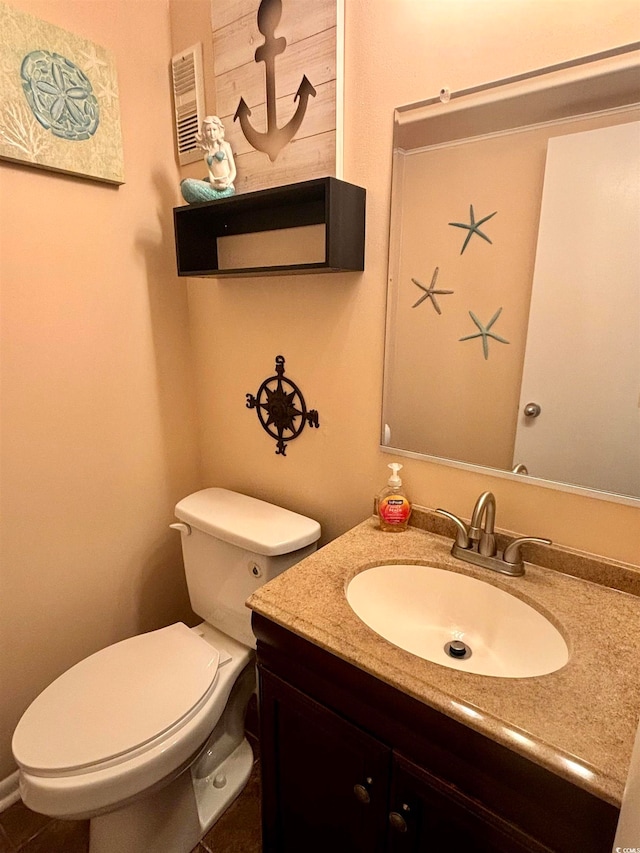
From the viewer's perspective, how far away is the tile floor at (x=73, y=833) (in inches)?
49.4

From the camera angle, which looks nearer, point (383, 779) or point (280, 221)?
point (383, 779)

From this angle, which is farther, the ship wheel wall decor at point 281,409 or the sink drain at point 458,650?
the ship wheel wall decor at point 281,409

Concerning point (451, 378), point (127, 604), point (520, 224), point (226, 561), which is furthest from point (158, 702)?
point (520, 224)

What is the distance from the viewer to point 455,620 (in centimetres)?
98

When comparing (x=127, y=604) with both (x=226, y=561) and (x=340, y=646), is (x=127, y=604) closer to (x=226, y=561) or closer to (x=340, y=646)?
(x=226, y=561)

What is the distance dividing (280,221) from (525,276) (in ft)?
2.21

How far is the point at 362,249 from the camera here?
1.13 m

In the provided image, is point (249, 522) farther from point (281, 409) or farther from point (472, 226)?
point (472, 226)

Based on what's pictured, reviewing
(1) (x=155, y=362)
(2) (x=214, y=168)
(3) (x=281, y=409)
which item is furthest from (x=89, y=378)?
(2) (x=214, y=168)

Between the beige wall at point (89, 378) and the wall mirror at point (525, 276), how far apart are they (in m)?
0.81

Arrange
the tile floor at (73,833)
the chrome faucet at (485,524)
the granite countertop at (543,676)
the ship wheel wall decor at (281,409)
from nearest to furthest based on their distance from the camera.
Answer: the granite countertop at (543,676) → the chrome faucet at (485,524) → the tile floor at (73,833) → the ship wheel wall decor at (281,409)

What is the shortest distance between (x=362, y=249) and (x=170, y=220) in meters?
0.74

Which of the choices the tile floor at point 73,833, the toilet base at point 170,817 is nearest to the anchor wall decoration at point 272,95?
the toilet base at point 170,817

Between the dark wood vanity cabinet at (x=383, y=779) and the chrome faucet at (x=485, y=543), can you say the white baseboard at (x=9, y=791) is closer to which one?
the dark wood vanity cabinet at (x=383, y=779)
